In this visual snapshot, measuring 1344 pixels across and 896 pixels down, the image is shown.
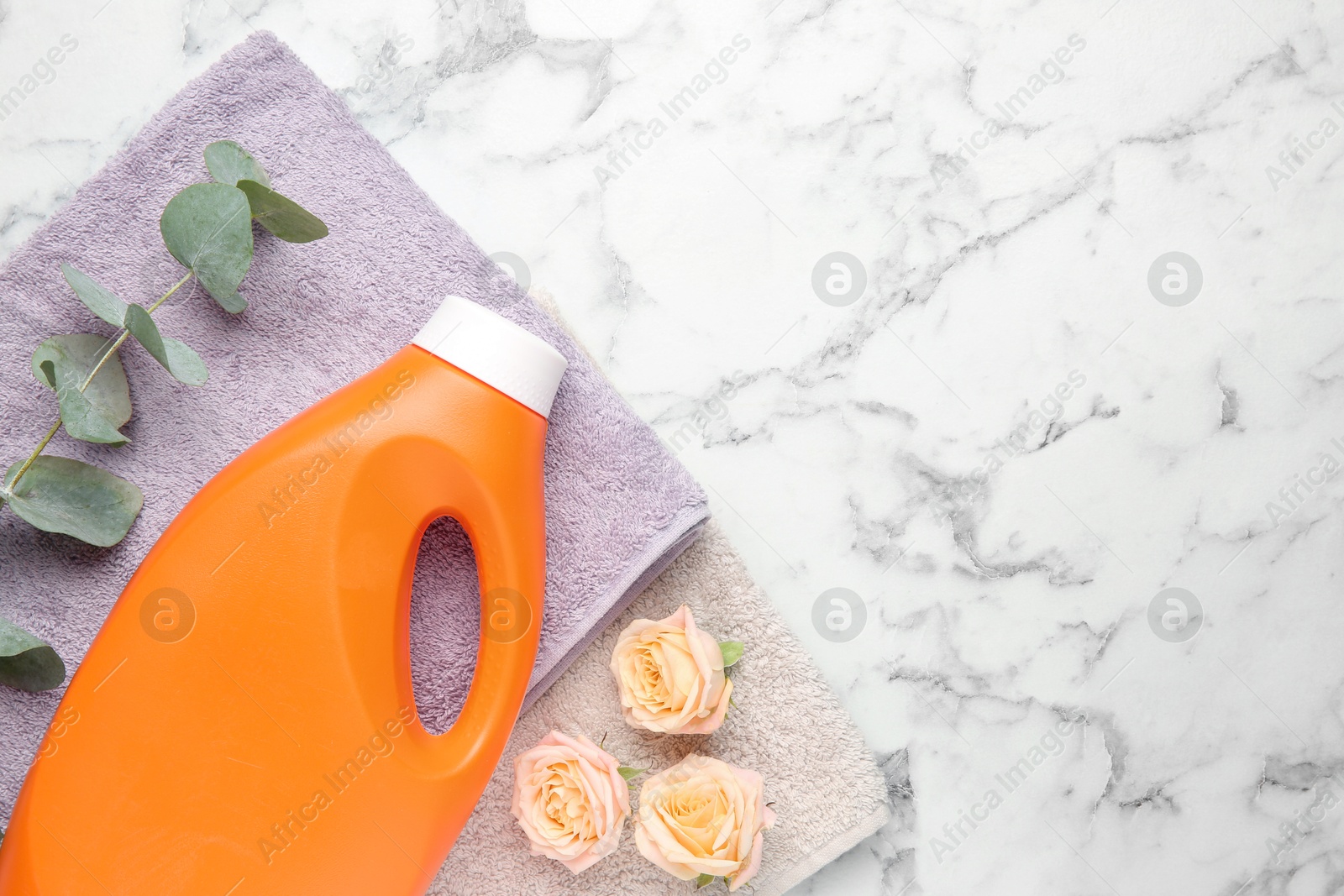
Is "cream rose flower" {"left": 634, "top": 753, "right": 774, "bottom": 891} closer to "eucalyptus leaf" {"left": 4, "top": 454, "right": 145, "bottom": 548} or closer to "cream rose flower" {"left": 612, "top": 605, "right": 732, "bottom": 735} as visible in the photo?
"cream rose flower" {"left": 612, "top": 605, "right": 732, "bottom": 735}

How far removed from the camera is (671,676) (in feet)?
1.76

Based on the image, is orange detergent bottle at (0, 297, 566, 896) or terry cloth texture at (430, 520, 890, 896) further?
terry cloth texture at (430, 520, 890, 896)

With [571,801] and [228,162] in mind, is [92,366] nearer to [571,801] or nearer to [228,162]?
[228,162]

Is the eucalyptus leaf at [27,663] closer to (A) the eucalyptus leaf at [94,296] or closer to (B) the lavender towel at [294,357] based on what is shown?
(B) the lavender towel at [294,357]

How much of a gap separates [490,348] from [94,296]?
0.26 m

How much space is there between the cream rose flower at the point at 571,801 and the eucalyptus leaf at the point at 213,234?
0.37 metres

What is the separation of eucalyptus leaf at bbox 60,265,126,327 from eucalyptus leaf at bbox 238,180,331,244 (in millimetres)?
106

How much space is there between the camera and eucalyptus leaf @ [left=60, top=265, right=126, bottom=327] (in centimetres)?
53

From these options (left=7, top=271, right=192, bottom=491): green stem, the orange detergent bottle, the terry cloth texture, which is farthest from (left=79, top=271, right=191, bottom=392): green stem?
the terry cloth texture

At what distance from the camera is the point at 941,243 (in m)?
0.67

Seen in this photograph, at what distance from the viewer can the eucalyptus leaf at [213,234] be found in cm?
53

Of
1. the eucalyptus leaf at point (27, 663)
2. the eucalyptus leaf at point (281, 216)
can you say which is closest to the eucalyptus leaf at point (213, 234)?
the eucalyptus leaf at point (281, 216)

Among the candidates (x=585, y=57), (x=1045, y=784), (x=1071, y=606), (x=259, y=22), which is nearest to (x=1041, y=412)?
(x=1071, y=606)

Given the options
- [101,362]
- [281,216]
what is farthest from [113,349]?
[281,216]
